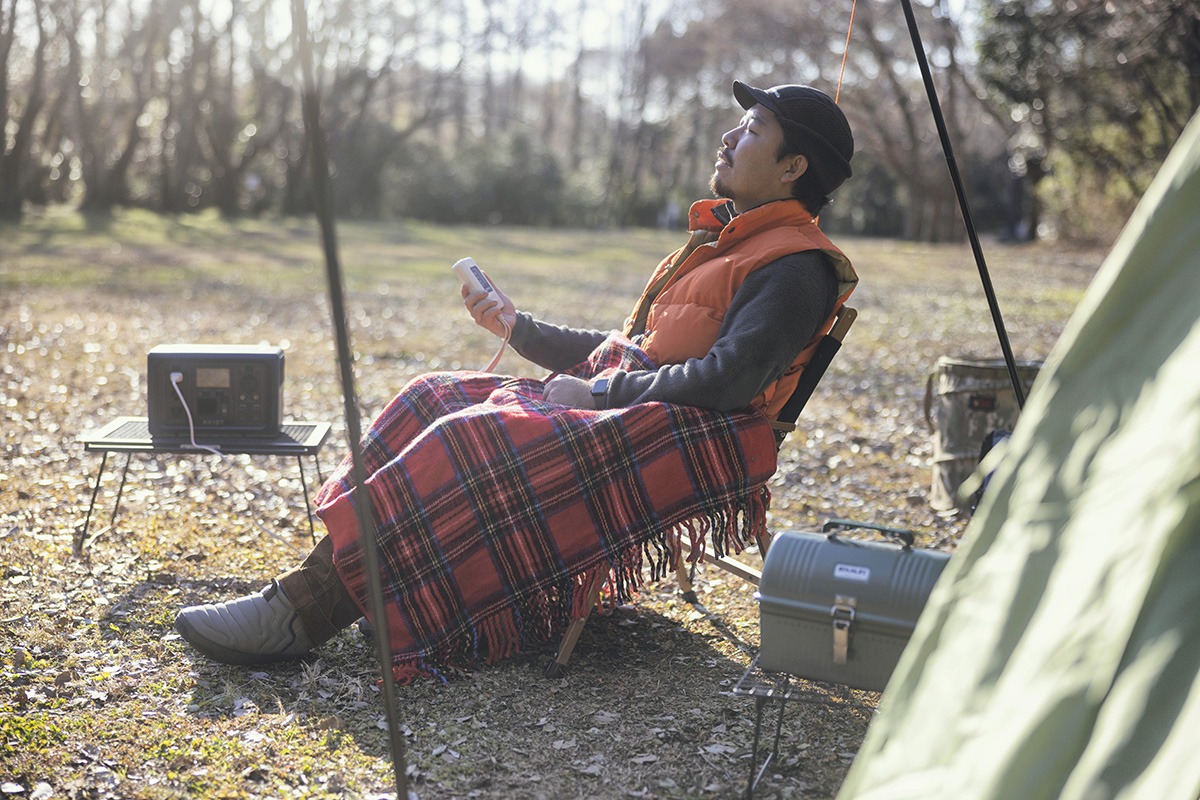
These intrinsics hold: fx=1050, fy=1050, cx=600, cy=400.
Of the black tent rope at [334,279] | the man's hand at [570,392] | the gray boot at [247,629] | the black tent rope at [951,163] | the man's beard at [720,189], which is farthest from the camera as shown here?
the man's beard at [720,189]

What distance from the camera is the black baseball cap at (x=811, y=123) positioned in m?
2.68

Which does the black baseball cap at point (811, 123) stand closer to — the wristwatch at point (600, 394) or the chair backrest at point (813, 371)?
the chair backrest at point (813, 371)

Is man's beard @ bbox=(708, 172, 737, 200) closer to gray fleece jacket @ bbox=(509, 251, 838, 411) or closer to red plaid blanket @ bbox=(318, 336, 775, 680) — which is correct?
gray fleece jacket @ bbox=(509, 251, 838, 411)

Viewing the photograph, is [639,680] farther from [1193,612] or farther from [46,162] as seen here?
[46,162]

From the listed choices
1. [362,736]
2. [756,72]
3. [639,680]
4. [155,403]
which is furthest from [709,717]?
[756,72]

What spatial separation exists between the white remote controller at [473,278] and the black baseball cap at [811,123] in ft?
2.87

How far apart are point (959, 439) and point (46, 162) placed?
80.6 feet

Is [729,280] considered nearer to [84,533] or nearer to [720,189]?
[720,189]

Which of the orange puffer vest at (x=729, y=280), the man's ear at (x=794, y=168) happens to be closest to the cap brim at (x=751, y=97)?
the man's ear at (x=794, y=168)

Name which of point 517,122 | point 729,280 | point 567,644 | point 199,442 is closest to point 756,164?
point 729,280

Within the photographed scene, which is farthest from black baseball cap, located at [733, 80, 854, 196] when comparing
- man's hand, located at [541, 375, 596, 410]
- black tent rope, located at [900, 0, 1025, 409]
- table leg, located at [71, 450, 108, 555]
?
table leg, located at [71, 450, 108, 555]

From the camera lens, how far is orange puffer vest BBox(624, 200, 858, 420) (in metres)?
2.64

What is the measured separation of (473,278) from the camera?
3031 millimetres

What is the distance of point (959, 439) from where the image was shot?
426cm
